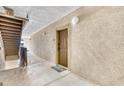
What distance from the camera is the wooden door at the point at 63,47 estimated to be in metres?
3.33

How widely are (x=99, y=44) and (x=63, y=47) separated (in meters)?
1.82

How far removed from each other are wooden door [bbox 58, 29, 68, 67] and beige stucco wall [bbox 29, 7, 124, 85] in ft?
1.84

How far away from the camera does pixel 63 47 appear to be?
138 inches

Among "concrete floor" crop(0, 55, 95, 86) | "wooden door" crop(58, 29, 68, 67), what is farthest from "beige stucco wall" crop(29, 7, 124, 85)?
"wooden door" crop(58, 29, 68, 67)

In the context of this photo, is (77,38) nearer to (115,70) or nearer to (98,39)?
(98,39)

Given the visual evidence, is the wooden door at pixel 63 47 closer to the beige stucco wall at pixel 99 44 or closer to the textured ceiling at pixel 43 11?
the beige stucco wall at pixel 99 44

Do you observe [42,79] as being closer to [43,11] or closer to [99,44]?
[99,44]

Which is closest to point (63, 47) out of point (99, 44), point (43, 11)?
point (43, 11)

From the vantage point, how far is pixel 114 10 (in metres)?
1.65

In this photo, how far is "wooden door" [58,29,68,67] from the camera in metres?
3.33

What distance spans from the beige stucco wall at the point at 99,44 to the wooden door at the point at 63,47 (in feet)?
1.84

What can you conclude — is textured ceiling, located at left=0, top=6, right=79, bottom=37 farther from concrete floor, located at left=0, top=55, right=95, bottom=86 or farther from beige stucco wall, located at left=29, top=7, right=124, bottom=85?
concrete floor, located at left=0, top=55, right=95, bottom=86

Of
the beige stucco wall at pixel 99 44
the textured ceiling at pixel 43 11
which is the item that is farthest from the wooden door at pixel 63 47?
the textured ceiling at pixel 43 11
